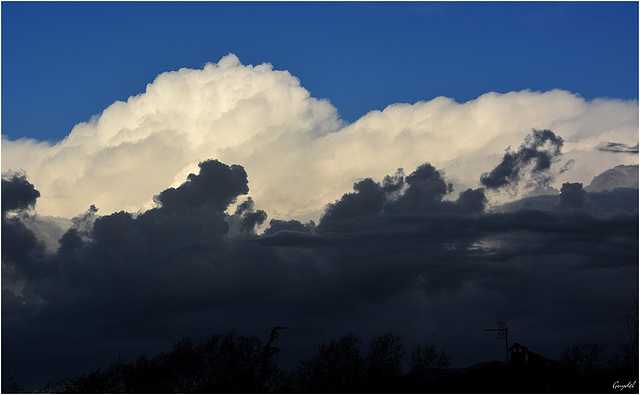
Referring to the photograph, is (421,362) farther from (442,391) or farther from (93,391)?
(93,391)

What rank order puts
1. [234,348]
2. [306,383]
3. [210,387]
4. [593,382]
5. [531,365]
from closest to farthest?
[531,365], [593,382], [210,387], [306,383], [234,348]

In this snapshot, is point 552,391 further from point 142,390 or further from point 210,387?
point 142,390

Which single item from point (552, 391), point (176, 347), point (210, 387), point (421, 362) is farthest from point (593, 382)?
point (176, 347)

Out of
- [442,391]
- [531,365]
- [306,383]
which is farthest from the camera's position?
[306,383]

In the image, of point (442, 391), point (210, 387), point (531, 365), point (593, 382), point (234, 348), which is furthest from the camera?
point (234, 348)

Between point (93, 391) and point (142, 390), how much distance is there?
3264 centimetres

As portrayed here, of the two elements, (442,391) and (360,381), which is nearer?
(442,391)

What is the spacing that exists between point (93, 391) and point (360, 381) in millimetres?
41079

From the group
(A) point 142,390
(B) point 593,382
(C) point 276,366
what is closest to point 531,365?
(B) point 593,382

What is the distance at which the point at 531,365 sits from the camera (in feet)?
212

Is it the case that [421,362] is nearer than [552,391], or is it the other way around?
[552,391]

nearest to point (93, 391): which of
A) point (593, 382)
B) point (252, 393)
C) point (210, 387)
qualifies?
point (252, 393)

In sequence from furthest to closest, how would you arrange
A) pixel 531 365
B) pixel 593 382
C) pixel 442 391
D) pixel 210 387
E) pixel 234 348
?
pixel 234 348
pixel 210 387
pixel 593 382
pixel 442 391
pixel 531 365

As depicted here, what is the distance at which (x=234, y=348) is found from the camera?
350ft
